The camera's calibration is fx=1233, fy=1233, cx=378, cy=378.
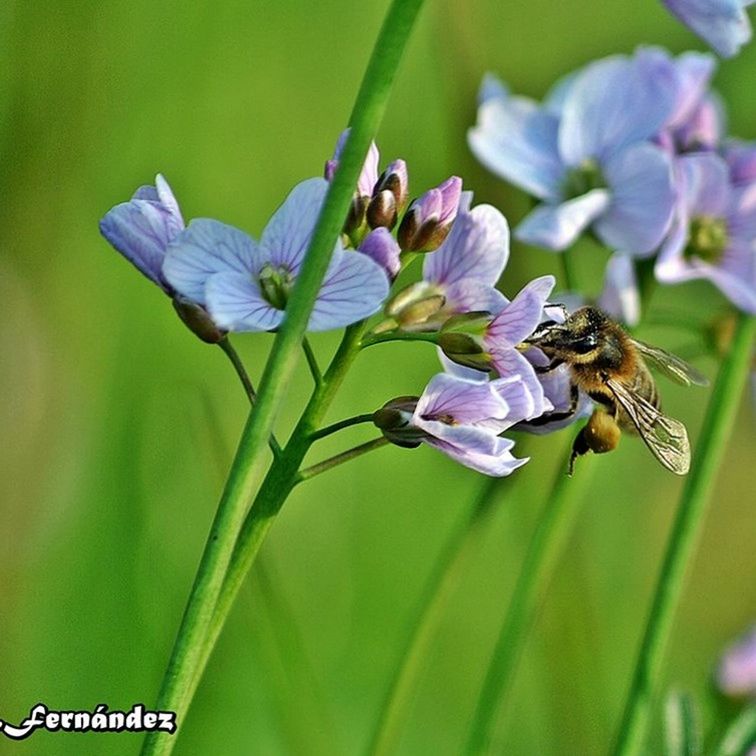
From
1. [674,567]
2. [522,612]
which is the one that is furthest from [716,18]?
[522,612]

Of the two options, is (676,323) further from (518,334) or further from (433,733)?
(433,733)

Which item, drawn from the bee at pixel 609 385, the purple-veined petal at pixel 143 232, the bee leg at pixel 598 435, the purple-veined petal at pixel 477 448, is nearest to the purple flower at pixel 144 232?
the purple-veined petal at pixel 143 232

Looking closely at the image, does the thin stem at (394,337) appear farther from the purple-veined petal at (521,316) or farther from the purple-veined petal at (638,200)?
the purple-veined petal at (638,200)

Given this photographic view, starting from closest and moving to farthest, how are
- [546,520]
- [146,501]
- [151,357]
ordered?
[546,520]
[146,501]
[151,357]

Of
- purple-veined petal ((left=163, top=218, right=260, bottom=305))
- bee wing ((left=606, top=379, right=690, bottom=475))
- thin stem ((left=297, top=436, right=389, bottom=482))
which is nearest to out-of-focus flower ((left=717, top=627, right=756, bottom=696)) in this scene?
bee wing ((left=606, top=379, right=690, bottom=475))

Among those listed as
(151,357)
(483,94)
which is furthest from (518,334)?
(151,357)

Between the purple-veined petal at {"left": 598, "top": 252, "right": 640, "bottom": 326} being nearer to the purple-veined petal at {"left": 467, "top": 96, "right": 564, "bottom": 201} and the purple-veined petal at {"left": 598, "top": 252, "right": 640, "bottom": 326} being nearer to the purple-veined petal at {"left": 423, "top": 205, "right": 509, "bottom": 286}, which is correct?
the purple-veined petal at {"left": 467, "top": 96, "right": 564, "bottom": 201}
